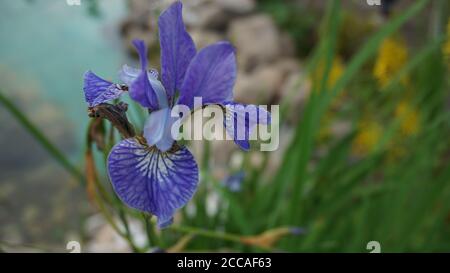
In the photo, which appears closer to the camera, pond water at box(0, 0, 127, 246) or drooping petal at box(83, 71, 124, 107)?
drooping petal at box(83, 71, 124, 107)

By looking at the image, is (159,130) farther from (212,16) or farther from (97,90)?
(212,16)

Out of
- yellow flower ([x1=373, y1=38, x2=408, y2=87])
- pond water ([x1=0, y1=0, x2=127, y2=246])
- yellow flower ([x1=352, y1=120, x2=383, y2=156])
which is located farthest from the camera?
pond water ([x1=0, y1=0, x2=127, y2=246])

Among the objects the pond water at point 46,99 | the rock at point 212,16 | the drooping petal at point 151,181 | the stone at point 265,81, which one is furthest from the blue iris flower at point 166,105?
the rock at point 212,16

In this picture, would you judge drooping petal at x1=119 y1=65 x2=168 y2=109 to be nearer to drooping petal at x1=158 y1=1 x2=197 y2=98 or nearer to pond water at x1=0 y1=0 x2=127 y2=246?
drooping petal at x1=158 y1=1 x2=197 y2=98

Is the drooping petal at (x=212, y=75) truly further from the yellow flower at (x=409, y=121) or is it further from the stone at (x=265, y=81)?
the stone at (x=265, y=81)

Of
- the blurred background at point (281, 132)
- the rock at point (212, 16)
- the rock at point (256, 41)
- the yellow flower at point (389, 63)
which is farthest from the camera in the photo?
the rock at point (212, 16)

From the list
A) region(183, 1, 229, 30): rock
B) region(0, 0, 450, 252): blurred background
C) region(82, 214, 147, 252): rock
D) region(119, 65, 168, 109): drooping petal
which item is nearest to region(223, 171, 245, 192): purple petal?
region(0, 0, 450, 252): blurred background
